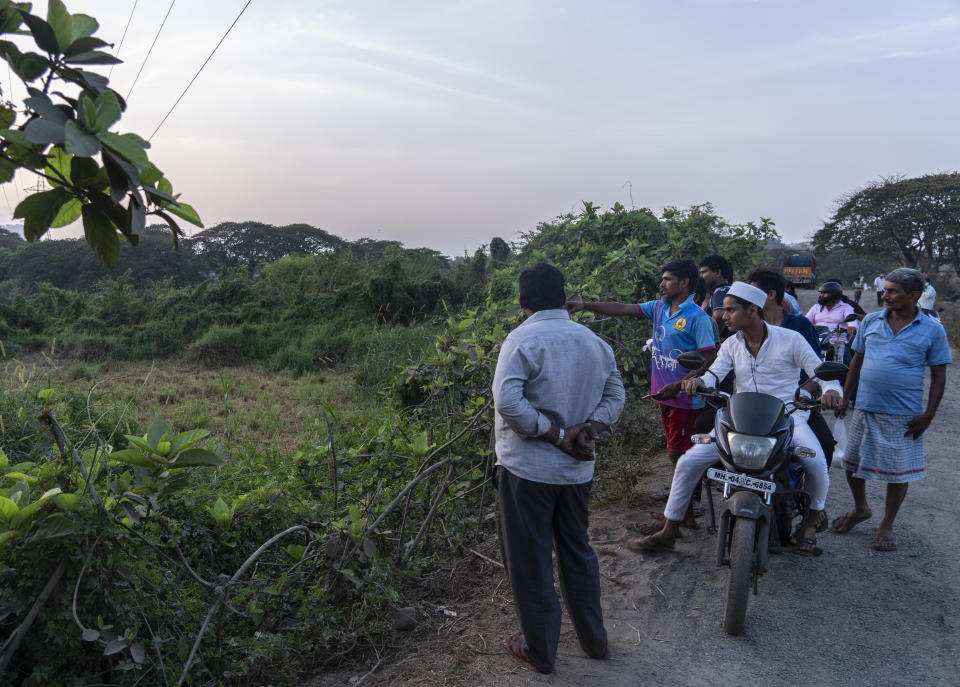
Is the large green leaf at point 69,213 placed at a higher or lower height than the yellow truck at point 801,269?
higher

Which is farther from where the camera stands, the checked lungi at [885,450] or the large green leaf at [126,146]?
the checked lungi at [885,450]

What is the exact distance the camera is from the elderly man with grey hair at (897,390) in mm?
4348

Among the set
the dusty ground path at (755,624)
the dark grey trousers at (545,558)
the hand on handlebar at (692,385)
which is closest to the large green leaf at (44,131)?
the dark grey trousers at (545,558)

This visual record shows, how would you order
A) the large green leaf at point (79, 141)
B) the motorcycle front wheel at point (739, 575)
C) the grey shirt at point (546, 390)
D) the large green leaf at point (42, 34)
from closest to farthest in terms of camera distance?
the large green leaf at point (79, 141) < the large green leaf at point (42, 34) < the grey shirt at point (546, 390) < the motorcycle front wheel at point (739, 575)

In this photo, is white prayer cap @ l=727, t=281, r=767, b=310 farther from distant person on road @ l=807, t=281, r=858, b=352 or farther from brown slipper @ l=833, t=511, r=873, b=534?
distant person on road @ l=807, t=281, r=858, b=352

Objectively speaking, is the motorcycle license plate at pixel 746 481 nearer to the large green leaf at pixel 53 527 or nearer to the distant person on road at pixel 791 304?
the distant person on road at pixel 791 304

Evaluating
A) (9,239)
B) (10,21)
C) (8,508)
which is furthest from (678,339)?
(9,239)

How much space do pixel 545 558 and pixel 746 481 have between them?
1.22 metres

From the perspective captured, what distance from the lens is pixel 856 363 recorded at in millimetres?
4887

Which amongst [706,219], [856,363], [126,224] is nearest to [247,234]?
[706,219]

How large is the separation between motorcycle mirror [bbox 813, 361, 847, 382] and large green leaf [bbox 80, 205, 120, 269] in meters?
3.33

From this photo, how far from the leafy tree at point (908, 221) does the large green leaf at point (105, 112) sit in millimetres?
32856

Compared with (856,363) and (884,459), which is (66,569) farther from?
(856,363)

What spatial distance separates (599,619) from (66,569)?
2136mm
